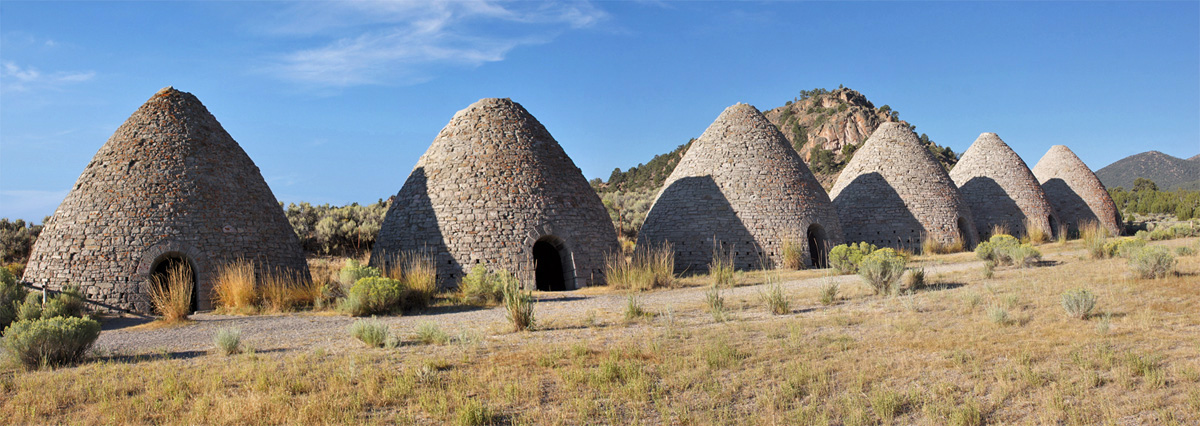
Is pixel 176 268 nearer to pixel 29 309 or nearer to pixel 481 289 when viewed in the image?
pixel 29 309

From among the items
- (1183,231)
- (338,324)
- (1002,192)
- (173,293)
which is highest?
(1002,192)

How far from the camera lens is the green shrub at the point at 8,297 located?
9867mm

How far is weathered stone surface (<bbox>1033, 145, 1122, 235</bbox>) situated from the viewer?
27281 mm

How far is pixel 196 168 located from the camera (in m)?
12.3

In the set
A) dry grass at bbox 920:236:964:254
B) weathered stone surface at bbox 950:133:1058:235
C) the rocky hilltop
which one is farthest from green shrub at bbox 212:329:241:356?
the rocky hilltop

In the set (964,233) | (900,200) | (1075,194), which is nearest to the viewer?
(900,200)

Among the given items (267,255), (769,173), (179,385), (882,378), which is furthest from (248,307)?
(769,173)

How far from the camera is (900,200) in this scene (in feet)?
69.2

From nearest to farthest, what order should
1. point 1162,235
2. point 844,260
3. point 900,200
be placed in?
point 844,260 → point 900,200 → point 1162,235

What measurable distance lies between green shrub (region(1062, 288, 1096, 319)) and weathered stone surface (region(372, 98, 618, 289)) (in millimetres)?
7955

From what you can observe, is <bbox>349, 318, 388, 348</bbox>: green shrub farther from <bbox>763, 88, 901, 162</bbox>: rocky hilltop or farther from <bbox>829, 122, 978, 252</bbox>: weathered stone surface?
<bbox>763, 88, 901, 162</bbox>: rocky hilltop

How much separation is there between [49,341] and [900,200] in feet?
66.0

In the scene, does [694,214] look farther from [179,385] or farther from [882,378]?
[179,385]

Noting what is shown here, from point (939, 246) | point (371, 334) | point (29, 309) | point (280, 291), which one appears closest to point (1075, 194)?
point (939, 246)
